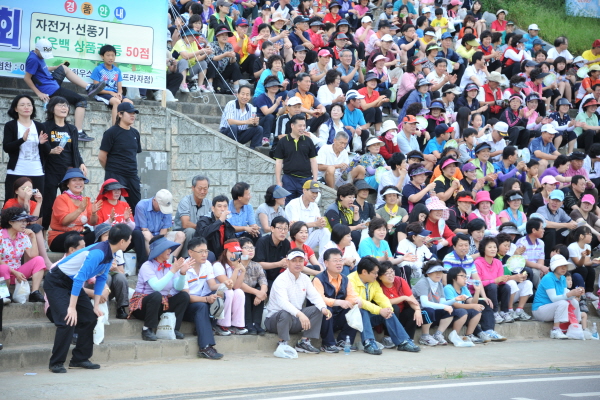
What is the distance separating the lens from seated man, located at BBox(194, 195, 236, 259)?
409 inches

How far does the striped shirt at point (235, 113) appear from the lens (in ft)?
44.3

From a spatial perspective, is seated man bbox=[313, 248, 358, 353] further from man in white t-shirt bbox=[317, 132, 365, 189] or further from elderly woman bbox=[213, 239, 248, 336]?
man in white t-shirt bbox=[317, 132, 365, 189]

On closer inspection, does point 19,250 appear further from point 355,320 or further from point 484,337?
point 484,337

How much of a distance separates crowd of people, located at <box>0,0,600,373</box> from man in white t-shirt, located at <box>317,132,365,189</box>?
34 millimetres

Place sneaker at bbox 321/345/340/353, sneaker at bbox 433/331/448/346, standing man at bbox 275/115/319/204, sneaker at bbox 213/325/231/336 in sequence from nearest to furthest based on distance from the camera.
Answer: sneaker at bbox 213/325/231/336 < sneaker at bbox 321/345/340/353 < sneaker at bbox 433/331/448/346 < standing man at bbox 275/115/319/204

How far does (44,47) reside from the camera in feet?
38.2

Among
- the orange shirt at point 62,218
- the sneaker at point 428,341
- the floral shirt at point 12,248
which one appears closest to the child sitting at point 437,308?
the sneaker at point 428,341

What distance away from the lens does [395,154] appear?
13.1m

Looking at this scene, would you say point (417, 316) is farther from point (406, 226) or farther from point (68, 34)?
point (68, 34)

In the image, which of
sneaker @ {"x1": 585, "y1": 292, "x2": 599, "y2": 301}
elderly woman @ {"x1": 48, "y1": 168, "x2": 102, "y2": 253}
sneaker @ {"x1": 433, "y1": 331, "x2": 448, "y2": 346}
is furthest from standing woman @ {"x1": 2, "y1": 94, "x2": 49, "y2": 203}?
sneaker @ {"x1": 585, "y1": 292, "x2": 599, "y2": 301}

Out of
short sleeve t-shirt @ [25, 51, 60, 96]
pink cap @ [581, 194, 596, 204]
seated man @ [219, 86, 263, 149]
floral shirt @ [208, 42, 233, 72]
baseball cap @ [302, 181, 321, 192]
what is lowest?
baseball cap @ [302, 181, 321, 192]

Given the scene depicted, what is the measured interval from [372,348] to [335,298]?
0.82 metres

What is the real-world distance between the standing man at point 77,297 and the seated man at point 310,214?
365 centimetres

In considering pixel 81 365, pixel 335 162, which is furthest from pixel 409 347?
pixel 81 365
